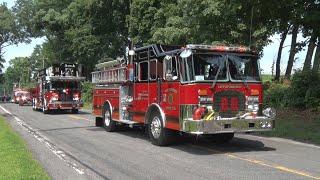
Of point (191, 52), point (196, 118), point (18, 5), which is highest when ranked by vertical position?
point (18, 5)

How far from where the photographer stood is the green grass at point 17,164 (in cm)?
1036

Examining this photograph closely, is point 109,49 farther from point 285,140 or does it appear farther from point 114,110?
point 285,140

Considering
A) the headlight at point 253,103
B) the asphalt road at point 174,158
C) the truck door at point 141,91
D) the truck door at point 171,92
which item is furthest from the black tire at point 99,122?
the headlight at point 253,103

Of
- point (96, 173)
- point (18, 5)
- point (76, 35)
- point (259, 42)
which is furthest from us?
point (18, 5)

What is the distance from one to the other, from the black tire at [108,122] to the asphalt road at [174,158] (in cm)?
142

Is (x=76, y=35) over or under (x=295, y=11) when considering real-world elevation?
over

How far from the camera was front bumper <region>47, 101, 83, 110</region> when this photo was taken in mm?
36938

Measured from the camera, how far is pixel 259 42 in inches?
1268

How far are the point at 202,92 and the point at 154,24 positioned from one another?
32.4 m

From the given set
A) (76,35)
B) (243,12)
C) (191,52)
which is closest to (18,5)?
(76,35)

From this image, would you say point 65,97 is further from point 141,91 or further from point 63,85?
point 141,91

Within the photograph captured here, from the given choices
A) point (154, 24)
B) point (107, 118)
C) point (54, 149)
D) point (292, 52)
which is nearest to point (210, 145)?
point (54, 149)

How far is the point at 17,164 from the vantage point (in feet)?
38.3

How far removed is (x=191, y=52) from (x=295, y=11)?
23.6 feet
